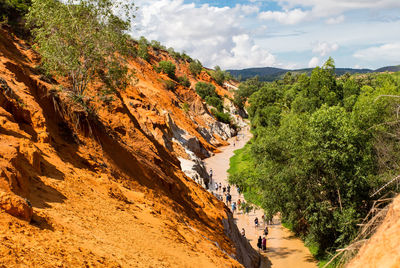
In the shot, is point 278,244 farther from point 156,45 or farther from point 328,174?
point 156,45

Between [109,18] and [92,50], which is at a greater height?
[109,18]

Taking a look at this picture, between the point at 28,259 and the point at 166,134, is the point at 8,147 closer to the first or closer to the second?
the point at 28,259

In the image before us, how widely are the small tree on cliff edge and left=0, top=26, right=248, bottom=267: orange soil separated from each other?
1440 mm

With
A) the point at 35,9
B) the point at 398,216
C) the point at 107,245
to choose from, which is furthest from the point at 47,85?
the point at 398,216

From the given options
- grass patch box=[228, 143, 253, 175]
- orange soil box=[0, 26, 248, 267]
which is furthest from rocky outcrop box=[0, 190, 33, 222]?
grass patch box=[228, 143, 253, 175]

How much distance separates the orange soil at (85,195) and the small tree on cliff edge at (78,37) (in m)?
1.44

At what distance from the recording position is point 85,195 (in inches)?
375

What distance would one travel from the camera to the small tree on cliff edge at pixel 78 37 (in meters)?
14.0

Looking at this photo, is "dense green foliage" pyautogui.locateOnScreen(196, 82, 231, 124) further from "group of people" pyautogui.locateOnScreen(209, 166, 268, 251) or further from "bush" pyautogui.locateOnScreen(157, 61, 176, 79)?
"group of people" pyautogui.locateOnScreen(209, 166, 268, 251)

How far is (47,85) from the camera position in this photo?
1456 cm

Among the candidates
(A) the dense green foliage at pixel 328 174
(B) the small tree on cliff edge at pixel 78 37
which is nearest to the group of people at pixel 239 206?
(A) the dense green foliage at pixel 328 174

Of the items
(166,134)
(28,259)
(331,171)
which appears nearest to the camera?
(28,259)

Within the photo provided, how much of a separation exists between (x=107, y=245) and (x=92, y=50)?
978cm

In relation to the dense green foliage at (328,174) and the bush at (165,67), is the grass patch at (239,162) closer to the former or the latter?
the dense green foliage at (328,174)
